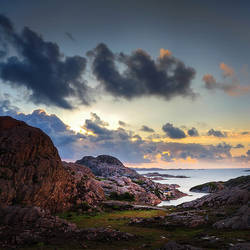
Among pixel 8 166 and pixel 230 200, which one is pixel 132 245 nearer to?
pixel 8 166

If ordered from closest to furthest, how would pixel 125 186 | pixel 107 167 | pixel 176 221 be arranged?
pixel 176 221, pixel 125 186, pixel 107 167

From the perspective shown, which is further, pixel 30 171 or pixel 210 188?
pixel 210 188

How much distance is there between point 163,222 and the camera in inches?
998

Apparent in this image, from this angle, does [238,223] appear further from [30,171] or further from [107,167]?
[107,167]

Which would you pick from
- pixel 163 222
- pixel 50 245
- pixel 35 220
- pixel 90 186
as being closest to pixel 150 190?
pixel 90 186

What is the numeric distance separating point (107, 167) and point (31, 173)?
69269mm

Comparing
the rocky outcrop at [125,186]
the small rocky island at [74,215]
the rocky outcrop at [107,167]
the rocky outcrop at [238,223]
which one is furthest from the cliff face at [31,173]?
the rocky outcrop at [107,167]

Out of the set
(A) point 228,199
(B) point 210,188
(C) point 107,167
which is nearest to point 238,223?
(A) point 228,199

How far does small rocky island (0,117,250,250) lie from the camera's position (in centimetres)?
1703

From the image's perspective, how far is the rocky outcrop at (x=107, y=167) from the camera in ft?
307

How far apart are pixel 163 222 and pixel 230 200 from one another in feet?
49.6

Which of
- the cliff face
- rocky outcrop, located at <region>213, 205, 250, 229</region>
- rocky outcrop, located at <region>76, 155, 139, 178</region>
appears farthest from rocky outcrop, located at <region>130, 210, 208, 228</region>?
rocky outcrop, located at <region>76, 155, 139, 178</region>

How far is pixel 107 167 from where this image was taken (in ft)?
323

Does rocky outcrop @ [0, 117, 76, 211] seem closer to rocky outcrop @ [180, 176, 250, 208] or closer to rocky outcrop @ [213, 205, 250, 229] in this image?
rocky outcrop @ [213, 205, 250, 229]
